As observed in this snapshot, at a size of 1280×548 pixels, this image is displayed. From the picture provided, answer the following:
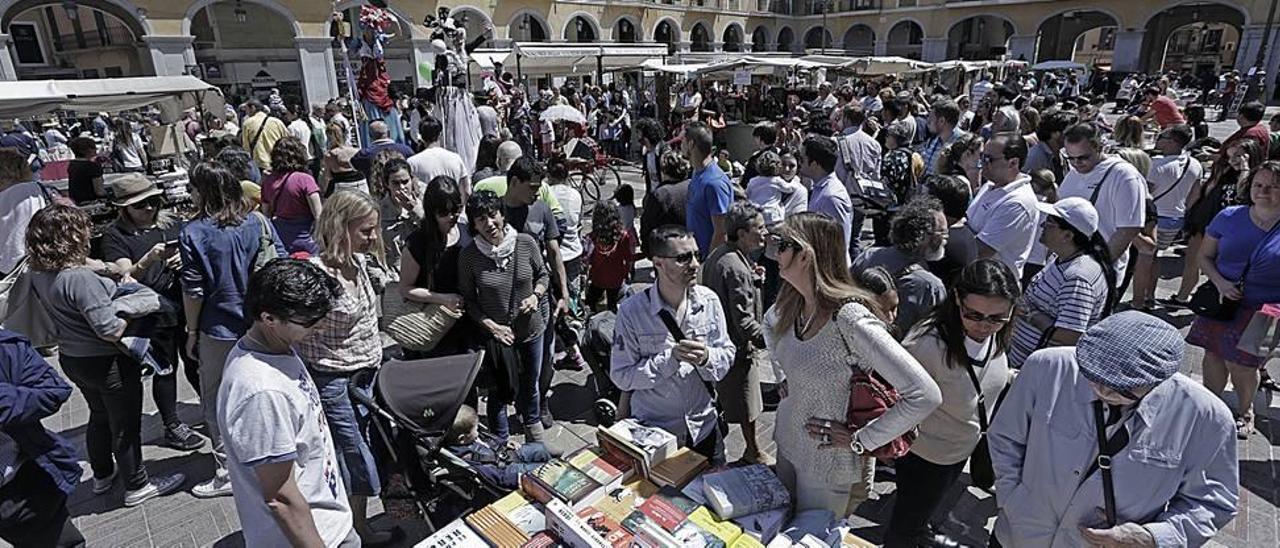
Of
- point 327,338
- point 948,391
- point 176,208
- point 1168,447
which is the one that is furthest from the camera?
point 176,208

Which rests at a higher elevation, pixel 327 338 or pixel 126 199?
pixel 126 199

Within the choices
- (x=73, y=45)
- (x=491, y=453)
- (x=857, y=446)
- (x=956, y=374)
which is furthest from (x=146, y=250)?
(x=73, y=45)

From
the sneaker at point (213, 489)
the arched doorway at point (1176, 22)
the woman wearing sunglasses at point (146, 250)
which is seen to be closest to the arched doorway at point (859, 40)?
the arched doorway at point (1176, 22)

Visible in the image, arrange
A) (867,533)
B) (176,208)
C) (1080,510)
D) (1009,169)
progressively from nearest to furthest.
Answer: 1. (1080,510)
2. (867,533)
3. (1009,169)
4. (176,208)

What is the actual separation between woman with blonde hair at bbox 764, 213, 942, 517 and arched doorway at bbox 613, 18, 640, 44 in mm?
34397

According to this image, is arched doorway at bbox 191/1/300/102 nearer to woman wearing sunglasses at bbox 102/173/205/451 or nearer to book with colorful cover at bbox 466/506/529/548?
woman wearing sunglasses at bbox 102/173/205/451

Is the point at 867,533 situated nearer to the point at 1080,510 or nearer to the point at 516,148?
the point at 1080,510

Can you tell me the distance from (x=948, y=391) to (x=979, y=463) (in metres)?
1.11

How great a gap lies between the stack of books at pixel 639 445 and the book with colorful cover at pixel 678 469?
0.07 ft

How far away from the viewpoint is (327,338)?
108 inches

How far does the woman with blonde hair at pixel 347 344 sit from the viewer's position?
2.72 metres

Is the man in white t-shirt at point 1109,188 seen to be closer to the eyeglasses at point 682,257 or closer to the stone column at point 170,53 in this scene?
the eyeglasses at point 682,257

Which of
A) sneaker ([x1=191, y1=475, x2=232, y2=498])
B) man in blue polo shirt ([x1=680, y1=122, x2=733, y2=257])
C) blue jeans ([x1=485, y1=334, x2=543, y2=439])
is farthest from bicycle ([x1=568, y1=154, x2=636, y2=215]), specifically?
sneaker ([x1=191, y1=475, x2=232, y2=498])

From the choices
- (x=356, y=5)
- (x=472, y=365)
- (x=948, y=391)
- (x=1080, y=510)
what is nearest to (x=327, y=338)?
(x=472, y=365)
